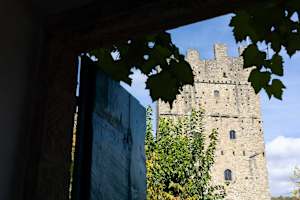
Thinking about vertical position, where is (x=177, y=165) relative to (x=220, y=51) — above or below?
below

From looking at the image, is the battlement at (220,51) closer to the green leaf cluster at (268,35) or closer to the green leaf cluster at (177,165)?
the green leaf cluster at (177,165)

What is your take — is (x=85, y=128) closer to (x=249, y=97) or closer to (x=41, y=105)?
(x=41, y=105)

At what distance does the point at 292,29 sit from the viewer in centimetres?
169

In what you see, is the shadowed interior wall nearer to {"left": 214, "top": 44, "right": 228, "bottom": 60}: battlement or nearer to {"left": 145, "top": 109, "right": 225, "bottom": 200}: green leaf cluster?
{"left": 145, "top": 109, "right": 225, "bottom": 200}: green leaf cluster

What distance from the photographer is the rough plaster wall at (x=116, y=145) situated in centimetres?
177

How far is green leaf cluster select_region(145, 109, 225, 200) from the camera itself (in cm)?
1352

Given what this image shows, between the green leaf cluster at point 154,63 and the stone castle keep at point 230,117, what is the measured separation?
2853 centimetres

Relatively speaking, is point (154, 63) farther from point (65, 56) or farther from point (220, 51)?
point (220, 51)

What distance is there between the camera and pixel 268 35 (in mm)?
1681

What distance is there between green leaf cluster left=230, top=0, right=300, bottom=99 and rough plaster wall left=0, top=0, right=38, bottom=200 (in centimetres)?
90

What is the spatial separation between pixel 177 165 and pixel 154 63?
1285 cm

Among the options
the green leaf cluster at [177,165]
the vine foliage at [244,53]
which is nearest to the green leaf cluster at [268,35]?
the vine foliage at [244,53]

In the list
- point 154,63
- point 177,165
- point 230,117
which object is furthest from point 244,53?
point 230,117

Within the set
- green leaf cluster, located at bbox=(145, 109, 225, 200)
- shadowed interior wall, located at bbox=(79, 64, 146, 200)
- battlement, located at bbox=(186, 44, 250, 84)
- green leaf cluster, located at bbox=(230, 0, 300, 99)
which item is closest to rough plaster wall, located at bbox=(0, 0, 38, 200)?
shadowed interior wall, located at bbox=(79, 64, 146, 200)
